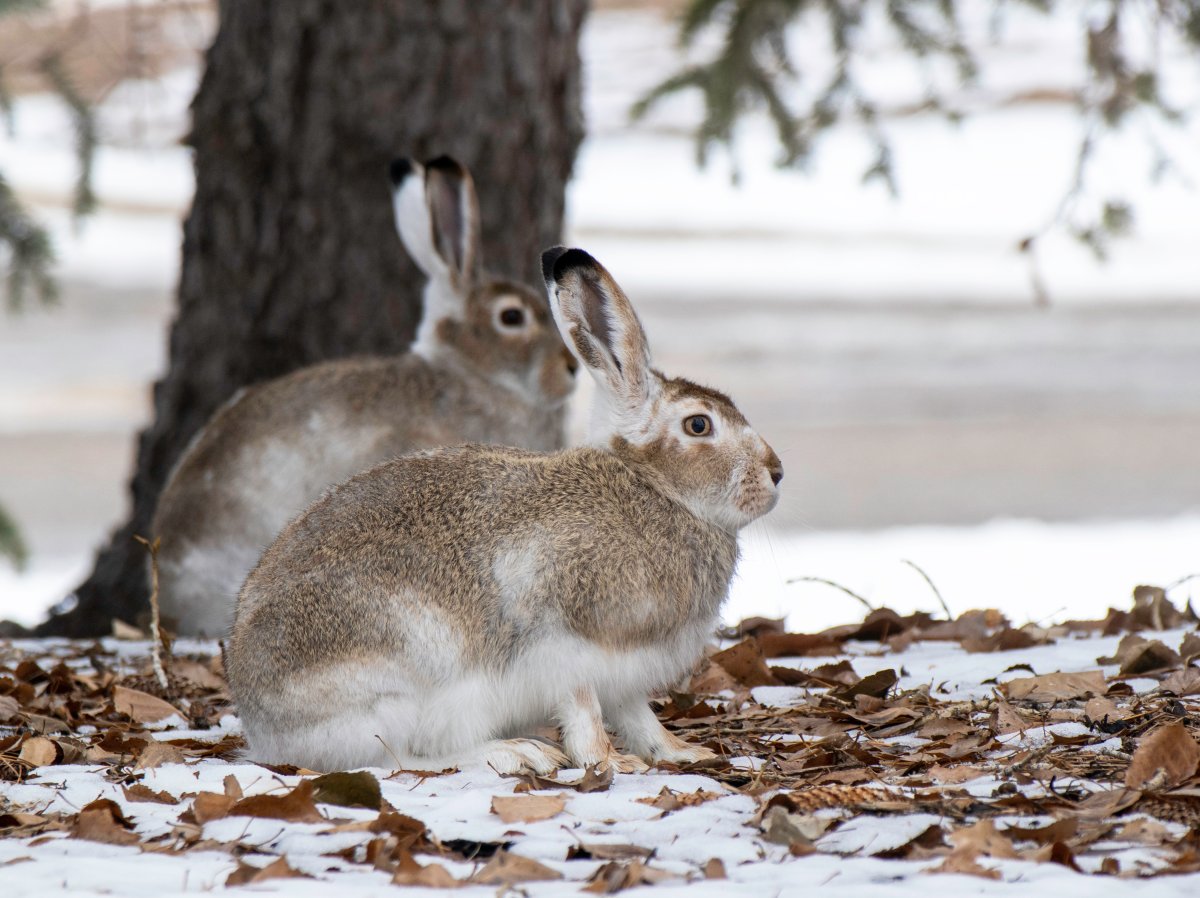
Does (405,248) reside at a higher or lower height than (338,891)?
higher

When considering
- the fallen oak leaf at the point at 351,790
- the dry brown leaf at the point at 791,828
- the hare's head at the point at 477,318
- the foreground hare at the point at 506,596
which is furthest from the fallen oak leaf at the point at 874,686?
the hare's head at the point at 477,318

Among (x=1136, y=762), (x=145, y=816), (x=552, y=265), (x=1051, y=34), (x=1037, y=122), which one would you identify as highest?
(x=1051, y=34)

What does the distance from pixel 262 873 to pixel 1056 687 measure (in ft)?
8.42

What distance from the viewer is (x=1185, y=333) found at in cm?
1873

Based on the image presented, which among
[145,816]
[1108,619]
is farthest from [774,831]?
[1108,619]

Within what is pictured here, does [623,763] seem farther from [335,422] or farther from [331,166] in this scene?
[331,166]

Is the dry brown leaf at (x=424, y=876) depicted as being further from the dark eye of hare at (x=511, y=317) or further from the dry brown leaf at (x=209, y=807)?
the dark eye of hare at (x=511, y=317)

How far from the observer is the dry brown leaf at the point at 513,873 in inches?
122

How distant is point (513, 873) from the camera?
3.13 metres

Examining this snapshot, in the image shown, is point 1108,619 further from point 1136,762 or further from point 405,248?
point 405,248

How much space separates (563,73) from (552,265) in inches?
131

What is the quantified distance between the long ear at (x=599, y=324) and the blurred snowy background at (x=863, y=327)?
2.18ft

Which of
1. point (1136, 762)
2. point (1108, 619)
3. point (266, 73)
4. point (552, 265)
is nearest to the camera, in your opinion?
point (1136, 762)

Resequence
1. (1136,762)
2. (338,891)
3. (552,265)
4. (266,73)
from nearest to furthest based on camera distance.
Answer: (338,891)
(1136,762)
(552,265)
(266,73)
